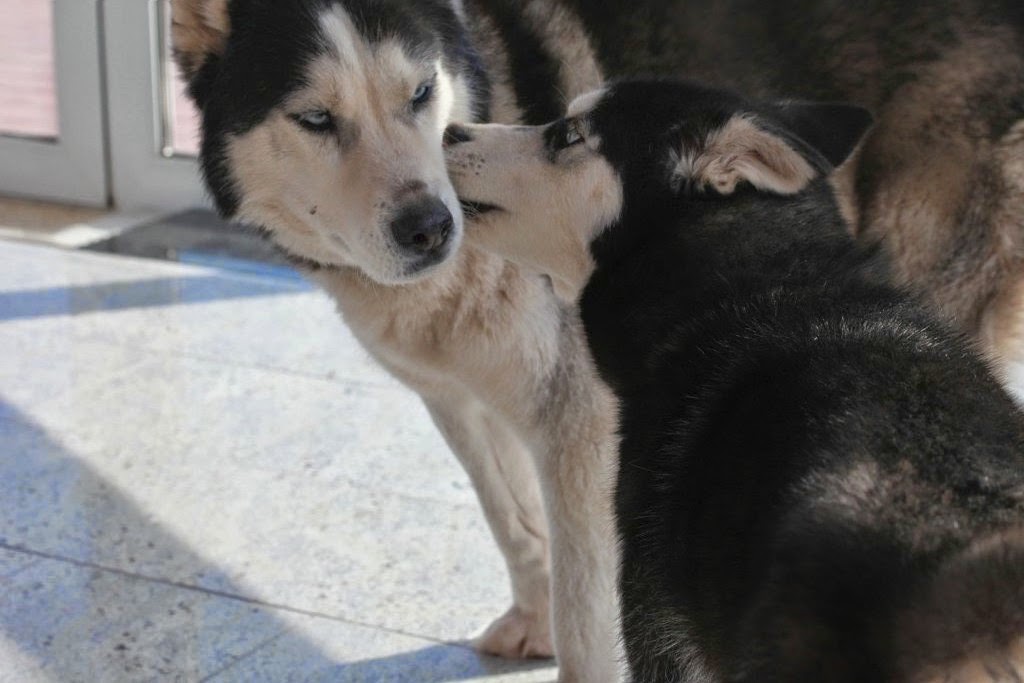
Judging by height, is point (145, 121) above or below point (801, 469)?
below

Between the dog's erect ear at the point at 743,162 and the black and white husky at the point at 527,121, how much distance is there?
51 centimetres

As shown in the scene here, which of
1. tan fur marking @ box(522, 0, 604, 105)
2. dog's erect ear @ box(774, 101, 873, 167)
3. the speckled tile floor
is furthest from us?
the speckled tile floor

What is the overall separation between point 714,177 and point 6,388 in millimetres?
3038

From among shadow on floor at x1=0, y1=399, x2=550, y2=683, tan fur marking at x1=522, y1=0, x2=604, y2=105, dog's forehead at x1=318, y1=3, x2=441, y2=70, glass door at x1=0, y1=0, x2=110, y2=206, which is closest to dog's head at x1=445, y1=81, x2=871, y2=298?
dog's forehead at x1=318, y1=3, x2=441, y2=70

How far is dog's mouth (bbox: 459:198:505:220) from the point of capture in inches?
104

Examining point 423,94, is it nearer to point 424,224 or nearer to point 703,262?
point 424,224

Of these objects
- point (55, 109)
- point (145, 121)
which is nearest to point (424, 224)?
point (145, 121)

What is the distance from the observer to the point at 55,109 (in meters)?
6.81

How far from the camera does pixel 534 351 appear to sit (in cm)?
288

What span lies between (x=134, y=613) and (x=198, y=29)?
143 cm

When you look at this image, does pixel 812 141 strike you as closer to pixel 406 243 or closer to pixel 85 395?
pixel 406 243

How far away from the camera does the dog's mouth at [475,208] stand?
104 inches

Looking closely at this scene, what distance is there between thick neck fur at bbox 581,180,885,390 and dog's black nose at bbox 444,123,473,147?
0.38 meters

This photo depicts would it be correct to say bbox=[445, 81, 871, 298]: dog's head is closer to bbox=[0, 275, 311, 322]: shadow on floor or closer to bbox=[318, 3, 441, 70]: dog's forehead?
bbox=[318, 3, 441, 70]: dog's forehead
